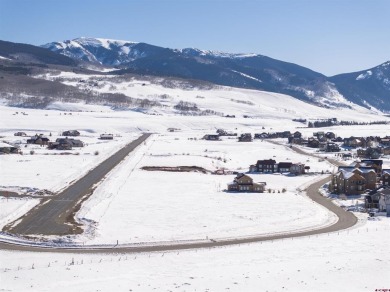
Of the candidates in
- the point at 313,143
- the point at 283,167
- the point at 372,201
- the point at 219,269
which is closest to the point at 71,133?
the point at 313,143

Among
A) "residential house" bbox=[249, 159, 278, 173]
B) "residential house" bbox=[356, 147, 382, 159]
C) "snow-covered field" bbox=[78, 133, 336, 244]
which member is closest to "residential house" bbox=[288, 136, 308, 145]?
"residential house" bbox=[356, 147, 382, 159]

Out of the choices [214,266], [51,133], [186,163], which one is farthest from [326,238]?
[51,133]

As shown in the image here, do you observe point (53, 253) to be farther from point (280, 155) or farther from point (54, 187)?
point (280, 155)

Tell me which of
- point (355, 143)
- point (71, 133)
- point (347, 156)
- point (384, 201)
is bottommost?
point (384, 201)

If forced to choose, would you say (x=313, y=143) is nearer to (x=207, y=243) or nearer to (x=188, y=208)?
(x=188, y=208)

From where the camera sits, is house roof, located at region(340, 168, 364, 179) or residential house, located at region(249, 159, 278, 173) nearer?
house roof, located at region(340, 168, 364, 179)

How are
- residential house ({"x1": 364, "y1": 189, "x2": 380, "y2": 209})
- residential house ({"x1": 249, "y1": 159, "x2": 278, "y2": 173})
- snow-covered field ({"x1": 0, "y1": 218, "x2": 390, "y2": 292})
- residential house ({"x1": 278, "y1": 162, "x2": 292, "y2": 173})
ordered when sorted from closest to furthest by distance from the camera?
snow-covered field ({"x1": 0, "y1": 218, "x2": 390, "y2": 292}) < residential house ({"x1": 364, "y1": 189, "x2": 380, "y2": 209}) < residential house ({"x1": 249, "y1": 159, "x2": 278, "y2": 173}) < residential house ({"x1": 278, "y1": 162, "x2": 292, "y2": 173})

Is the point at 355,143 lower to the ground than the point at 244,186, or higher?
higher

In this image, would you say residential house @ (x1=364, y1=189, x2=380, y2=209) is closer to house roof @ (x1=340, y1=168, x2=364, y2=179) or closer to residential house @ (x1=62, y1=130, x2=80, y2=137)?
house roof @ (x1=340, y1=168, x2=364, y2=179)

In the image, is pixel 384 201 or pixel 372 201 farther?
pixel 372 201
